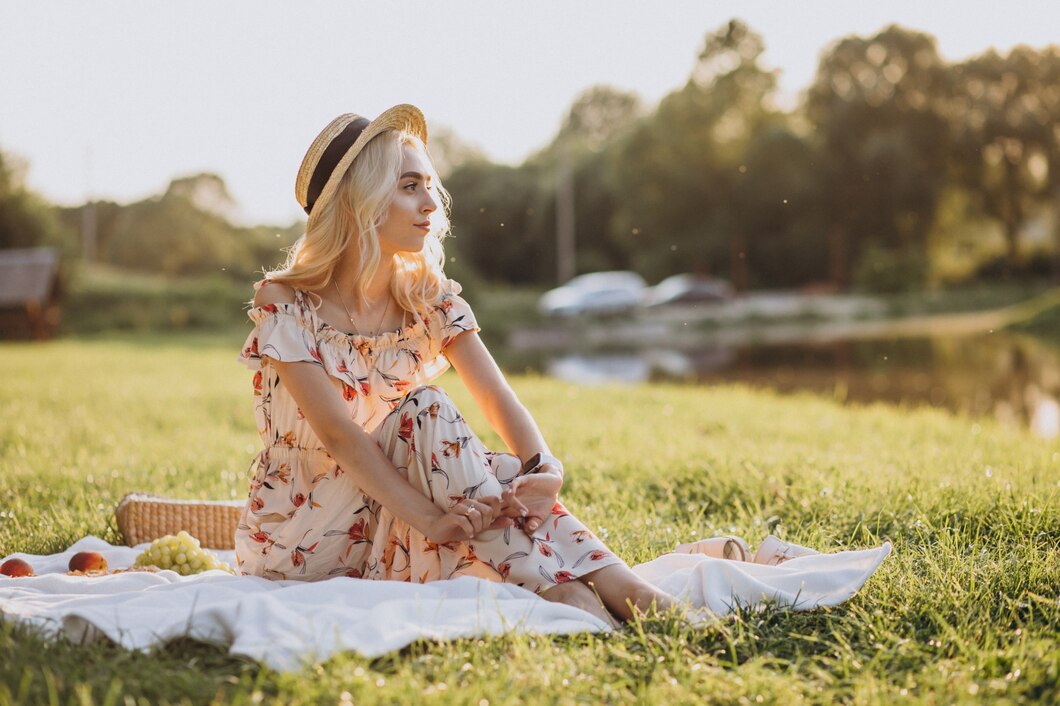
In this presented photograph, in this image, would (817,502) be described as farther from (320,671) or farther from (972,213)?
(972,213)

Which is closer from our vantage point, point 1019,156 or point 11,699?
point 11,699

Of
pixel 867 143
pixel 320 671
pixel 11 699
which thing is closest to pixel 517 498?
pixel 320 671

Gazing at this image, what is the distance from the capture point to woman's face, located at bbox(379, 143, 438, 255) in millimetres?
2822

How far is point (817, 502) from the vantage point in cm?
368

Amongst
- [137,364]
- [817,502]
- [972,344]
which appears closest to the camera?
[817,502]

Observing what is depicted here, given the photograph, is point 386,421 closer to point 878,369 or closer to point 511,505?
point 511,505

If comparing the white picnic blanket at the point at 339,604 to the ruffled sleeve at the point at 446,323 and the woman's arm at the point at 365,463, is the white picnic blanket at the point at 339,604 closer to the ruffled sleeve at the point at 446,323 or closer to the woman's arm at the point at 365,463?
the woman's arm at the point at 365,463

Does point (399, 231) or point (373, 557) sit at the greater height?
point (399, 231)

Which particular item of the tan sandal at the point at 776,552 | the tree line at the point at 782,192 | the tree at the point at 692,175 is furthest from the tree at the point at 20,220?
the tan sandal at the point at 776,552

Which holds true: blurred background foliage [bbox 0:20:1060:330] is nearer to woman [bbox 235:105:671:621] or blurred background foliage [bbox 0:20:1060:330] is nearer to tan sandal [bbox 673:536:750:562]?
woman [bbox 235:105:671:621]

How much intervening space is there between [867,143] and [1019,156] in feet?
15.6

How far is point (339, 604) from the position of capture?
230 cm

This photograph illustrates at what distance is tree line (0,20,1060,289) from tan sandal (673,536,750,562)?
21518 millimetres

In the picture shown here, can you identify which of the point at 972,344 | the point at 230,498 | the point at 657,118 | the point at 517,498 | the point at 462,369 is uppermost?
the point at 657,118
